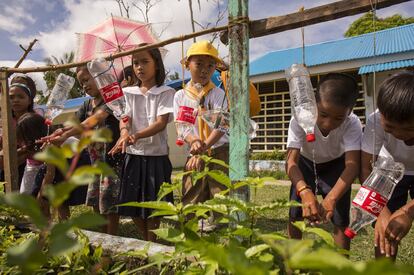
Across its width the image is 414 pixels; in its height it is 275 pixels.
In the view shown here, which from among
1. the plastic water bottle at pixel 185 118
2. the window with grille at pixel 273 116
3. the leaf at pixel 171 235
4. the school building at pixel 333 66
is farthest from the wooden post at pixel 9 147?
the window with grille at pixel 273 116

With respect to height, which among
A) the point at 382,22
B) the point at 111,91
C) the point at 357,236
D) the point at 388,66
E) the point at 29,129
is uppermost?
the point at 382,22

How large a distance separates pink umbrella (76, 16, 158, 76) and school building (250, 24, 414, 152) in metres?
5.11

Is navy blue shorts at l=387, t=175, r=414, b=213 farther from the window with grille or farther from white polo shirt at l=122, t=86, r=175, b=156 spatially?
the window with grille

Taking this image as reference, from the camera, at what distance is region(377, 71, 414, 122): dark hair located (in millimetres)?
1488

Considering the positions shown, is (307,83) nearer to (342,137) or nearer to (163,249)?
(342,137)

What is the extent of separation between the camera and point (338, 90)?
5.79ft

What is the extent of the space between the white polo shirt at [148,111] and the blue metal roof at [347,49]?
655 cm

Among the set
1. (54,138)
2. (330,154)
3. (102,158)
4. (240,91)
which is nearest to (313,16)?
(240,91)

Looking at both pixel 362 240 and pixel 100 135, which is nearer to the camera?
pixel 100 135

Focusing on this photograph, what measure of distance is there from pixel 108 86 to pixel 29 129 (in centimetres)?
123

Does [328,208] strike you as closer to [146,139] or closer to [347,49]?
[146,139]

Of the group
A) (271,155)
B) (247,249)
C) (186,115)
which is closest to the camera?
(247,249)

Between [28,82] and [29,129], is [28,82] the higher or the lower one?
the higher one

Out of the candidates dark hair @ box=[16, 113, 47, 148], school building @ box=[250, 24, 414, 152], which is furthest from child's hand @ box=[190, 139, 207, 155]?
school building @ box=[250, 24, 414, 152]
